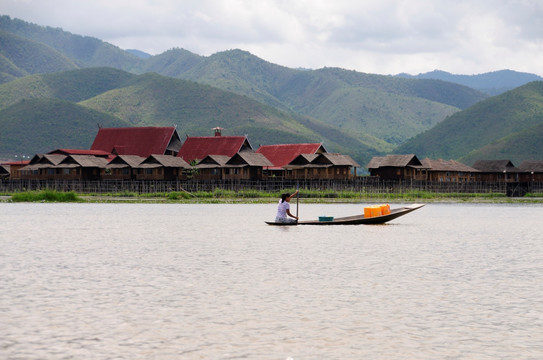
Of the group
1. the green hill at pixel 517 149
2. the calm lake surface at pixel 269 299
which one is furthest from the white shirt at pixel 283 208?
the green hill at pixel 517 149

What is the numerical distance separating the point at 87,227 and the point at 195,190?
42388 mm

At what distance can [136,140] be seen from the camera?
107 m

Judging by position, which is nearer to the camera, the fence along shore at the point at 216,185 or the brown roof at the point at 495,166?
the fence along shore at the point at 216,185

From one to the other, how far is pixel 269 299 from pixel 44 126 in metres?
181

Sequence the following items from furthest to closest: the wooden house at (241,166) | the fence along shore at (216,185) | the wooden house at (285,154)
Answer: the wooden house at (285,154) < the wooden house at (241,166) < the fence along shore at (216,185)

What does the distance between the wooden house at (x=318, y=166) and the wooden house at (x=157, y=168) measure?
15.3 meters

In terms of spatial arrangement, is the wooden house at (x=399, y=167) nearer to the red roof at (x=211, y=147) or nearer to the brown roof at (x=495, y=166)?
the red roof at (x=211, y=147)

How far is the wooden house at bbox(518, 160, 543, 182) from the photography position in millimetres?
120169

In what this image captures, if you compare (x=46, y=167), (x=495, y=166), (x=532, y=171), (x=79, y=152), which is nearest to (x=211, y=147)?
(x=79, y=152)

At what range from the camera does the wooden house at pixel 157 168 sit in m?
88.6

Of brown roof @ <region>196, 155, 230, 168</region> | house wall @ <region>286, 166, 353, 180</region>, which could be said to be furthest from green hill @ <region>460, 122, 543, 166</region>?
brown roof @ <region>196, 155, 230, 168</region>

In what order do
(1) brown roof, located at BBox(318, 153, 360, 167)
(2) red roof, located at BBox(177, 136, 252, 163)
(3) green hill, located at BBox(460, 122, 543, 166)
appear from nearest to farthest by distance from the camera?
(1) brown roof, located at BBox(318, 153, 360, 167) < (2) red roof, located at BBox(177, 136, 252, 163) < (3) green hill, located at BBox(460, 122, 543, 166)

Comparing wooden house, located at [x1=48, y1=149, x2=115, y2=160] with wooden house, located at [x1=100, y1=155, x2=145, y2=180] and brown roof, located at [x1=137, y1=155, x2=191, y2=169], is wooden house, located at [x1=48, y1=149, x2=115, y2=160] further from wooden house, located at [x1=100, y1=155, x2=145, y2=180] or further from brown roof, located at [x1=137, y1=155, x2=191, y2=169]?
brown roof, located at [x1=137, y1=155, x2=191, y2=169]

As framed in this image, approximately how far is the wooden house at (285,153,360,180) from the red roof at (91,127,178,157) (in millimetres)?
22206
